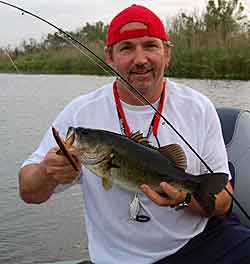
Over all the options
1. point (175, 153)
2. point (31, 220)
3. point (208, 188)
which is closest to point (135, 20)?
point (175, 153)

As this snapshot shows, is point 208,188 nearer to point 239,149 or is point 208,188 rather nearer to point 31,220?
point 239,149

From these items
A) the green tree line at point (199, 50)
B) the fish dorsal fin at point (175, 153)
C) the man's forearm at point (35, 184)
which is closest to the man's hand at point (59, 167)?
the man's forearm at point (35, 184)

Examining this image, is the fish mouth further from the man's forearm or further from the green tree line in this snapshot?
the green tree line

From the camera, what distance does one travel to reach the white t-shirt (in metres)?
2.61

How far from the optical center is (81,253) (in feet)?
17.6

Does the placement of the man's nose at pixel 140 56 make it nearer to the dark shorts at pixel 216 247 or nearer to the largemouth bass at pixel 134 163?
the largemouth bass at pixel 134 163

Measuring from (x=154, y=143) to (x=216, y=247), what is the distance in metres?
0.61

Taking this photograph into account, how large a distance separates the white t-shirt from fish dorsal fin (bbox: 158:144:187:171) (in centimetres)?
14

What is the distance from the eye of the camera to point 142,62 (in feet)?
8.82

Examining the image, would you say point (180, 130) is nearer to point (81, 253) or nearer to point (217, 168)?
point (217, 168)

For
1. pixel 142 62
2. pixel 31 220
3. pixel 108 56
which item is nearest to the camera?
pixel 142 62

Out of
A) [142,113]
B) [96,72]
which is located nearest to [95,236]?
[142,113]

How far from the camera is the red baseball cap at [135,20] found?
2.76m

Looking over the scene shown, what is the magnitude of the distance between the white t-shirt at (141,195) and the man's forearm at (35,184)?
3.5 inches
